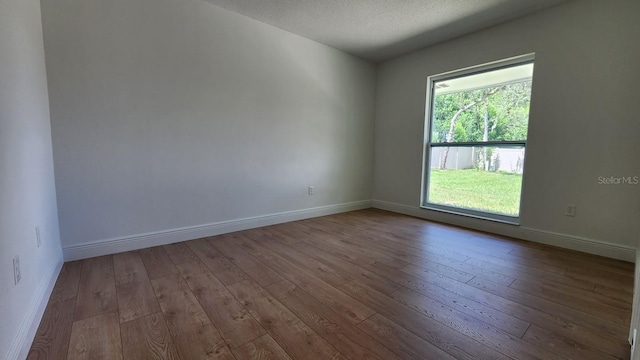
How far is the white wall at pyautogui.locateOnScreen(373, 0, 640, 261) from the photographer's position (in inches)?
93.4

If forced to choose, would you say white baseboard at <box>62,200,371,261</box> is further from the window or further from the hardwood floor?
the window

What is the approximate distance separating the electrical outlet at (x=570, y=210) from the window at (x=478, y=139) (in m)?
0.42

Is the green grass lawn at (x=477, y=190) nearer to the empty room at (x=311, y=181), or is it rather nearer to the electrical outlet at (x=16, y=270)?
the empty room at (x=311, y=181)

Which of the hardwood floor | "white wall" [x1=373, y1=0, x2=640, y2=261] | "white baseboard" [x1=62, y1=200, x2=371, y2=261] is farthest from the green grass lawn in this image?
"white baseboard" [x1=62, y1=200, x2=371, y2=261]

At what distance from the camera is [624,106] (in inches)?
93.7

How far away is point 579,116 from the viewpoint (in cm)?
261

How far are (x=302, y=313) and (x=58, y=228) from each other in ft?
7.04

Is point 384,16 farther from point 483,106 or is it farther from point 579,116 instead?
point 579,116

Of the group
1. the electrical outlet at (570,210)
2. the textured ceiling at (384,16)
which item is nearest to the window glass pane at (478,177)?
the electrical outlet at (570,210)

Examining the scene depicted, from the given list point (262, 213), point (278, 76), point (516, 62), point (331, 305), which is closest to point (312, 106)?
point (278, 76)

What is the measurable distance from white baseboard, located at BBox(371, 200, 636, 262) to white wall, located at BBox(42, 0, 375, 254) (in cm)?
165

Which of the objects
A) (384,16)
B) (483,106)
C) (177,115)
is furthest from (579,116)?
(177,115)

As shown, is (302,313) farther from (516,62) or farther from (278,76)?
(516,62)

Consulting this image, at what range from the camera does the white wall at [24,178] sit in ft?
3.74
